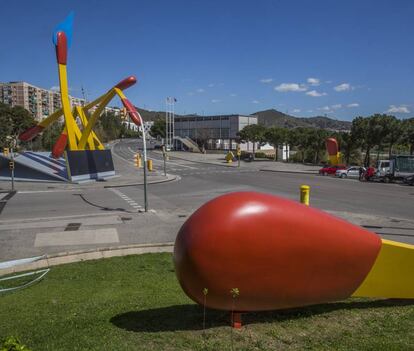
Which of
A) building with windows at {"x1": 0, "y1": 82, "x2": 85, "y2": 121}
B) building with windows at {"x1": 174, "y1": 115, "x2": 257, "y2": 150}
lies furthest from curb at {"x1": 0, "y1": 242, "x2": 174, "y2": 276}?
building with windows at {"x1": 0, "y1": 82, "x2": 85, "y2": 121}

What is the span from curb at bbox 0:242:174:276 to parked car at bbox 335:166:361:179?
35.6 m

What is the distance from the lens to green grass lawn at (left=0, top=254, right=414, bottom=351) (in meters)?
4.72

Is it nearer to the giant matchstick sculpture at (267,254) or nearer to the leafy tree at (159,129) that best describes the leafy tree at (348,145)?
the giant matchstick sculpture at (267,254)

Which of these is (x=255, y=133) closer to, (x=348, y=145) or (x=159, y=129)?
(x=348, y=145)

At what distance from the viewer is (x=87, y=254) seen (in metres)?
10.4

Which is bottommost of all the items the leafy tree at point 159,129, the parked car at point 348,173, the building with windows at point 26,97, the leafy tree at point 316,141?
the parked car at point 348,173

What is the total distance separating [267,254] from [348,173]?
41.9m

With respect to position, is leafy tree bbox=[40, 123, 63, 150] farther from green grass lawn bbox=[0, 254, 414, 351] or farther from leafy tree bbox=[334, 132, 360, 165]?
green grass lawn bbox=[0, 254, 414, 351]

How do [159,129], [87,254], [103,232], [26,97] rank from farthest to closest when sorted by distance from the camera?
[26,97]
[159,129]
[103,232]
[87,254]

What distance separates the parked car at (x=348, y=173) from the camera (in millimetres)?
44031

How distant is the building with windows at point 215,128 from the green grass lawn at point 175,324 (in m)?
87.7

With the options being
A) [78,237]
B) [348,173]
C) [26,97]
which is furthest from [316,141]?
[26,97]

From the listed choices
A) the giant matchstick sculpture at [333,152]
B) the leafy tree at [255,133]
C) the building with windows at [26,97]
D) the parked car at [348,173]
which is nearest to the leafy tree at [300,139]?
the leafy tree at [255,133]

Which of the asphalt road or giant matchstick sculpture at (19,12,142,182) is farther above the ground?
giant matchstick sculpture at (19,12,142,182)
